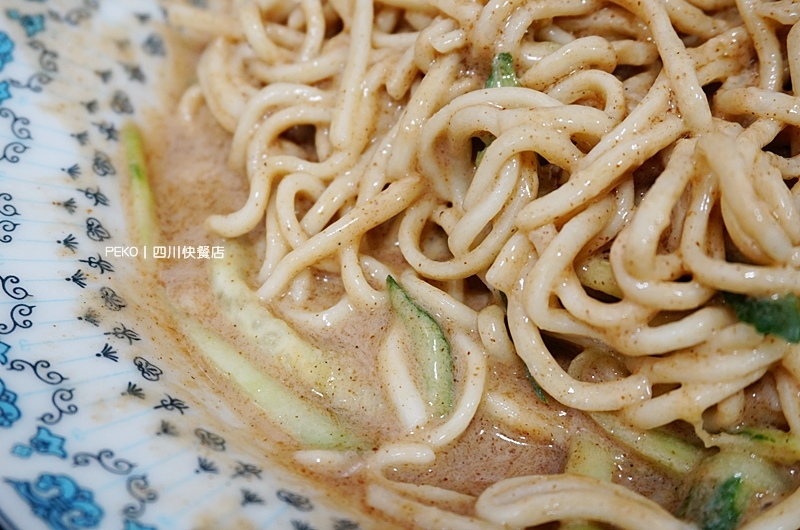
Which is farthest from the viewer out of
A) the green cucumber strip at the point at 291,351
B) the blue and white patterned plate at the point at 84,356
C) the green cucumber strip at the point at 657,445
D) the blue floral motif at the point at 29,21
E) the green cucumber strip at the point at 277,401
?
the blue floral motif at the point at 29,21

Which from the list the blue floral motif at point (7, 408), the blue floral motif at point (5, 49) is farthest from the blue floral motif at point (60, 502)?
the blue floral motif at point (5, 49)

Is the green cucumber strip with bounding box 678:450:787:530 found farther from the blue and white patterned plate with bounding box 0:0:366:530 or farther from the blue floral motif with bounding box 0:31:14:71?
the blue floral motif with bounding box 0:31:14:71

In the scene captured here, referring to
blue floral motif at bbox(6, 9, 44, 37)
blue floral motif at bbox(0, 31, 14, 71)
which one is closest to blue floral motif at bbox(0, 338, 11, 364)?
blue floral motif at bbox(0, 31, 14, 71)

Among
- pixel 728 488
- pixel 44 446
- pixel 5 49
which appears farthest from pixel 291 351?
pixel 5 49

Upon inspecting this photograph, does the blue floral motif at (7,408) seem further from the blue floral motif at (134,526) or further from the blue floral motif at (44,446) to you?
the blue floral motif at (134,526)

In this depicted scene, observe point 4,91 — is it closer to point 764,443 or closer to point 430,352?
point 430,352

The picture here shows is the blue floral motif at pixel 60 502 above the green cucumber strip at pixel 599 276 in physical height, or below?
below

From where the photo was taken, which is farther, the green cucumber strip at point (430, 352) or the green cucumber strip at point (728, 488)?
the green cucumber strip at point (430, 352)

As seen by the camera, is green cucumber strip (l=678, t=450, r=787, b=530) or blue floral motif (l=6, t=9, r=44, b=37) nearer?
green cucumber strip (l=678, t=450, r=787, b=530)
